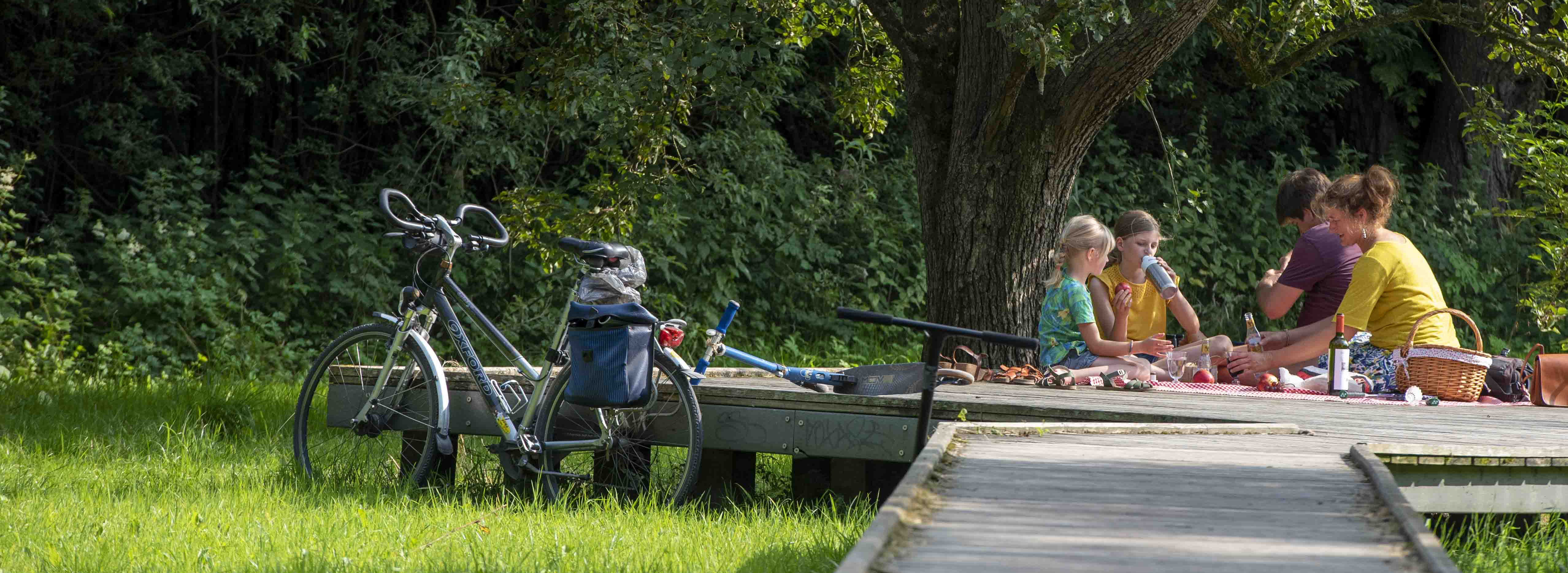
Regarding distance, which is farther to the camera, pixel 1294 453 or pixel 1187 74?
pixel 1187 74

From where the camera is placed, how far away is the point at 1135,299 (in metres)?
6.59

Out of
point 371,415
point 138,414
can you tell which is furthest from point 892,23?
point 138,414

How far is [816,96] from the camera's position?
1227 cm

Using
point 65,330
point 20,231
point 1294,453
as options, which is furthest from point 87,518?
point 20,231

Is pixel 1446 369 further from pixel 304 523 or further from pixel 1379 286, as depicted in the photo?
pixel 304 523

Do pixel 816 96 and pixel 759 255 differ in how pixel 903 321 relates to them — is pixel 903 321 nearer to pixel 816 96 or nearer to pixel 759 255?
pixel 759 255

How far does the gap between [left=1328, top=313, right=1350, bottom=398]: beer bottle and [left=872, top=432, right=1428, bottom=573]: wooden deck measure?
1859mm

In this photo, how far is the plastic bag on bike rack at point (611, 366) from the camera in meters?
4.65

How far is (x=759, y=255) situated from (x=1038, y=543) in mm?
8560

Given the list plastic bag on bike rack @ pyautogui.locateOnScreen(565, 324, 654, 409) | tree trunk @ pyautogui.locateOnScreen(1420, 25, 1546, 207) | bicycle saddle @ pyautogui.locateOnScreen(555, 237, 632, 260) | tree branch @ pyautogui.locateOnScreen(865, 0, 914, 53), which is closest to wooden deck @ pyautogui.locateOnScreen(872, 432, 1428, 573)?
plastic bag on bike rack @ pyautogui.locateOnScreen(565, 324, 654, 409)

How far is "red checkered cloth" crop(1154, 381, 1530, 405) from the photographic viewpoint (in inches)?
217

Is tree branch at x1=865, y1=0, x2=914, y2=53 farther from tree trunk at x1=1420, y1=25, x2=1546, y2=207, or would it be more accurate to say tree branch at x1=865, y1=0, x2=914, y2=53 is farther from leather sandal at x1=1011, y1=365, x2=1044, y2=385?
tree trunk at x1=1420, y1=25, x2=1546, y2=207

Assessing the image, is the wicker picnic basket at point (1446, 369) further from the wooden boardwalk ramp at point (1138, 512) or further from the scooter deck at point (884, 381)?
the scooter deck at point (884, 381)

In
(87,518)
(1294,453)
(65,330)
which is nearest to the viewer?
(1294,453)
